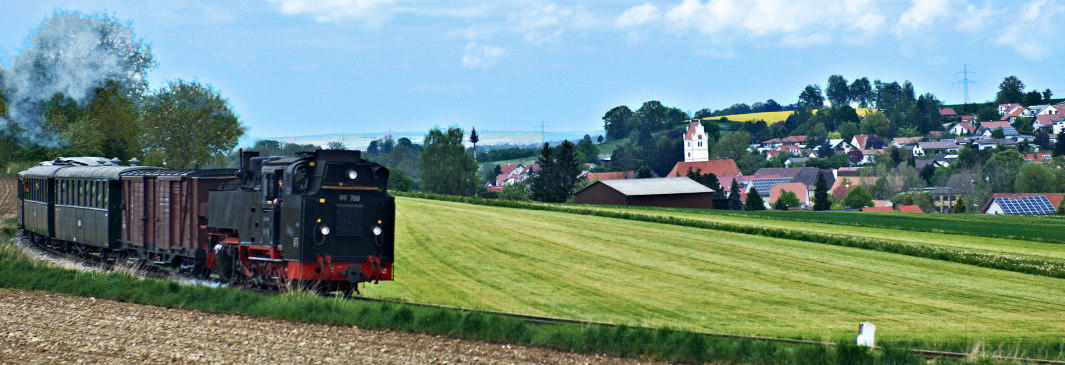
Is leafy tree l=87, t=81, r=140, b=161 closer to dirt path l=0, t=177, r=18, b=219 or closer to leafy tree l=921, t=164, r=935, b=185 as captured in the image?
dirt path l=0, t=177, r=18, b=219

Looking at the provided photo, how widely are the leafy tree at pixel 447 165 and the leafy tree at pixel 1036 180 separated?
267 feet

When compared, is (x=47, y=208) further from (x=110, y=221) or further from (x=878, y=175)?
(x=878, y=175)

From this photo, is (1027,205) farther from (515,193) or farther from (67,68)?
(67,68)

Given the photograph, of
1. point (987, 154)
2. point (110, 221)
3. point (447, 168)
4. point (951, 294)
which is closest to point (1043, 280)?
point (951, 294)

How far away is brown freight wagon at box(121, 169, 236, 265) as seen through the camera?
23.3 meters

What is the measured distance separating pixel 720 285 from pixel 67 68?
162 ft

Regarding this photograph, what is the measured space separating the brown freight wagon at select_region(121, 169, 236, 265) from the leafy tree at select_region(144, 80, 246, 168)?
42885 millimetres

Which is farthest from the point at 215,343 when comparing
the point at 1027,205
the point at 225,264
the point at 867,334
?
the point at 1027,205

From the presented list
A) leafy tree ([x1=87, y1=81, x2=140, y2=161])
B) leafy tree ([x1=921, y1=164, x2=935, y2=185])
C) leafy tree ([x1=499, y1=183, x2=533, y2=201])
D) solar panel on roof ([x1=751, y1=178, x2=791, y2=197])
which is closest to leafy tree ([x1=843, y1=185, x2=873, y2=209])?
solar panel on roof ([x1=751, y1=178, x2=791, y2=197])

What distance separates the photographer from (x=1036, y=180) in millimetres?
125188

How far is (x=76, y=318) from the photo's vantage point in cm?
1597

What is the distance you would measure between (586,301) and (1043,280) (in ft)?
59.0

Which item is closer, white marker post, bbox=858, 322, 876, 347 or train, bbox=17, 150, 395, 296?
white marker post, bbox=858, 322, 876, 347

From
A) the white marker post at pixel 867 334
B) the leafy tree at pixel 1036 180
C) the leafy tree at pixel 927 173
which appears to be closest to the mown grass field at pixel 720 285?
the white marker post at pixel 867 334
